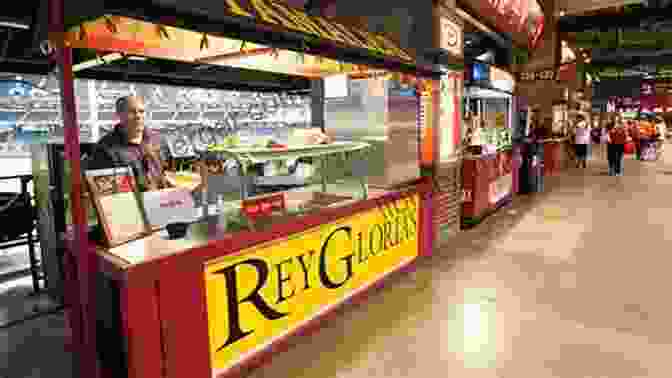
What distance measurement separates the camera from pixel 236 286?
7.69 ft

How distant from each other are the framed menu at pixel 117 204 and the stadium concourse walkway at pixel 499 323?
1162 mm

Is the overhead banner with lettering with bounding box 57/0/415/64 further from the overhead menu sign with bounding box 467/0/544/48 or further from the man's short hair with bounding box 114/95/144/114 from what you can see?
the overhead menu sign with bounding box 467/0/544/48

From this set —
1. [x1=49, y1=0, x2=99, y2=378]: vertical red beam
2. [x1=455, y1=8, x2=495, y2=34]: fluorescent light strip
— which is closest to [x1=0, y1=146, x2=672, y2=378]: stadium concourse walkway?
[x1=49, y1=0, x2=99, y2=378]: vertical red beam

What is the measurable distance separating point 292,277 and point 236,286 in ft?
1.61

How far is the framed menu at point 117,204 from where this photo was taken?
1963 millimetres

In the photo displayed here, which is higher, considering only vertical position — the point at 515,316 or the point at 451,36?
the point at 451,36

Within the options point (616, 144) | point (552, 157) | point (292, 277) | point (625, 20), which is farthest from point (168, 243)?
point (625, 20)

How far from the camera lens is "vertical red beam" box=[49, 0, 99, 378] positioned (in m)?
1.67

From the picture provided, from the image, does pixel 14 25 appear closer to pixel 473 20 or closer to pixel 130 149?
pixel 130 149

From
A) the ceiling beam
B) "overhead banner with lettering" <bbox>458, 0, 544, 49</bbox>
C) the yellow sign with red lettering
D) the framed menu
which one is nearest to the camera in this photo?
the framed menu

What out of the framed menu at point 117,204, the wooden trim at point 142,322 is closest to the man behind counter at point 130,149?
the framed menu at point 117,204

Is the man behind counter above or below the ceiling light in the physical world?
below

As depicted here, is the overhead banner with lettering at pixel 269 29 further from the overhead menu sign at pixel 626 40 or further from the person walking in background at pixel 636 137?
the overhead menu sign at pixel 626 40

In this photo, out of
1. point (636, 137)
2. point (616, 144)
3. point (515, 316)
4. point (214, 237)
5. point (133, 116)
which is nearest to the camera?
point (214, 237)
